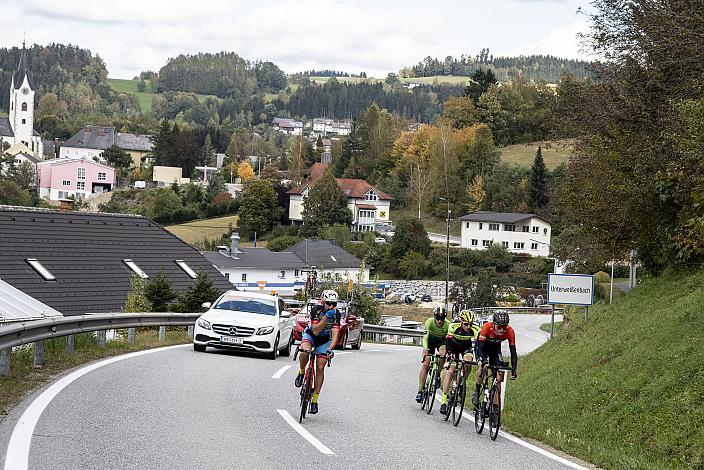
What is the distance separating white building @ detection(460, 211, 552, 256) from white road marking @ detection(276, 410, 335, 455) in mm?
91665

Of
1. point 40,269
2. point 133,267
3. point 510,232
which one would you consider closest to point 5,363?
point 40,269

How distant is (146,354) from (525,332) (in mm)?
40401

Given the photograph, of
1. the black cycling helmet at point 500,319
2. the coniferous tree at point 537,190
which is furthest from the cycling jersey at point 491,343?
the coniferous tree at point 537,190

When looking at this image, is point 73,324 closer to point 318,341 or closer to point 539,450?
point 318,341

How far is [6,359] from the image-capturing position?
47.6 ft

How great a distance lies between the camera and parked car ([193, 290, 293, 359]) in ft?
75.5

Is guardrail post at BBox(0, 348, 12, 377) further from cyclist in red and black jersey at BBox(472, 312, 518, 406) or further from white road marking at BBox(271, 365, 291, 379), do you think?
cyclist in red and black jersey at BBox(472, 312, 518, 406)

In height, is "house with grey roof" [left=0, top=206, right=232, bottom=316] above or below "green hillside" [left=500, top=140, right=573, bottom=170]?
below

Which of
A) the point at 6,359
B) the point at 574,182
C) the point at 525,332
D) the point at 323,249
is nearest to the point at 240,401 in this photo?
the point at 6,359

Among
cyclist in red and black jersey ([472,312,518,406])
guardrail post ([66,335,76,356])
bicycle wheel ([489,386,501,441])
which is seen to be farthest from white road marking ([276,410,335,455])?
guardrail post ([66,335,76,356])

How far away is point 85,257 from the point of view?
4369 centimetres

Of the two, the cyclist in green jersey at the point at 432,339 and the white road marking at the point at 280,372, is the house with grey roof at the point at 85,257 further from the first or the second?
the cyclist in green jersey at the point at 432,339

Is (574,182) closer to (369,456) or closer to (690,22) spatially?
(690,22)

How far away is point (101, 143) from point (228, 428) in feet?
592
